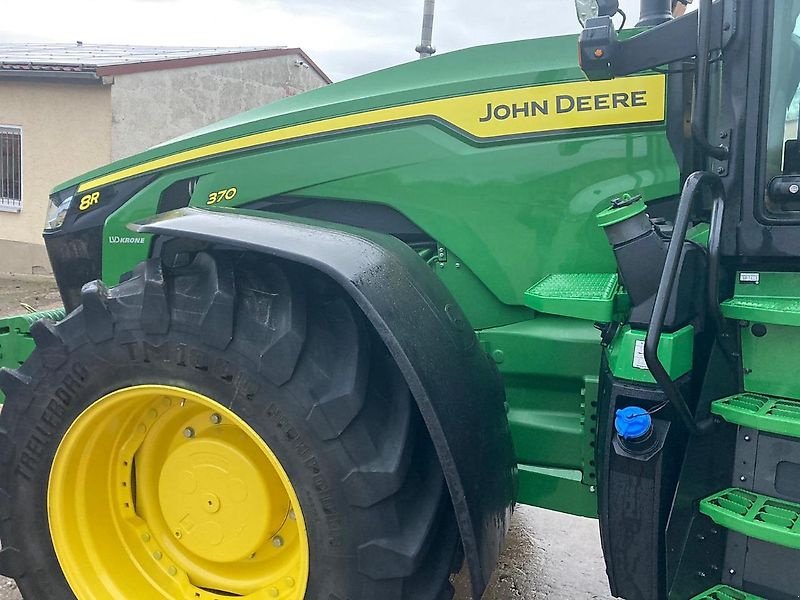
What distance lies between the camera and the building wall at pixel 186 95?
34.9 ft

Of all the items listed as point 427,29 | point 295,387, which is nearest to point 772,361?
point 295,387

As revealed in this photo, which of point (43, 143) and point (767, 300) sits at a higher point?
point (43, 143)

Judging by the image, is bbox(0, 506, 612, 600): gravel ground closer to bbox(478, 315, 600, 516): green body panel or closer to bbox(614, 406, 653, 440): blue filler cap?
bbox(478, 315, 600, 516): green body panel

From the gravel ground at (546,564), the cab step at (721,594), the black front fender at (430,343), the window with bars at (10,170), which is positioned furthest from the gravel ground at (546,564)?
the window with bars at (10,170)

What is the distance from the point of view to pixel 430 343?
1.92 m

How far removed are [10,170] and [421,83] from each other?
11.1m

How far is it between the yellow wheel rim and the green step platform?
875mm

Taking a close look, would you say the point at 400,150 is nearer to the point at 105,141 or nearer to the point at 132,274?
the point at 132,274

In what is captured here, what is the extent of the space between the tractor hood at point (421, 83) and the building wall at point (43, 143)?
28.3 feet

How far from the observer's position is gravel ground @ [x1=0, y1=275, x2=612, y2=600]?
301 centimetres

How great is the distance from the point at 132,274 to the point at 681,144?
167 cm

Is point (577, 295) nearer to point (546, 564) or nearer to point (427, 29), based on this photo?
point (546, 564)

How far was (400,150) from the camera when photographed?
8.20 feet

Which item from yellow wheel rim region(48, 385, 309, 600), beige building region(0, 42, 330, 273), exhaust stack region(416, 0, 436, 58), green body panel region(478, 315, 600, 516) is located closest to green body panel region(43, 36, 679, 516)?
green body panel region(478, 315, 600, 516)
